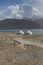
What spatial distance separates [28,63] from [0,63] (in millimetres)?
1819

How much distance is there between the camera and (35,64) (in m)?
15.1

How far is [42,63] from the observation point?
15820mm

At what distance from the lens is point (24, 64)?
15.1 meters

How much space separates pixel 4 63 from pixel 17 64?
2.79 feet

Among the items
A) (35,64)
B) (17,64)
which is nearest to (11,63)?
(17,64)

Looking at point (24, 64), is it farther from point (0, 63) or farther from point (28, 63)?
point (0, 63)

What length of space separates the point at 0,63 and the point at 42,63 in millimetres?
2816

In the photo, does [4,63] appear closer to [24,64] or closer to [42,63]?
[24,64]

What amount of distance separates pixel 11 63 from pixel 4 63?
46cm

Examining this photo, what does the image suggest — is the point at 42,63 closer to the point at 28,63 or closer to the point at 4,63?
the point at 28,63

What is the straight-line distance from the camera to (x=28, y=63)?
15438 mm

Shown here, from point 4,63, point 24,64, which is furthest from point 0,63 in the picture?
point 24,64

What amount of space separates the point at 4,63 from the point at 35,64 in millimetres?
1998

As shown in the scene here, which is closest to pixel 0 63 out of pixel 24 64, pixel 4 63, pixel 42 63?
pixel 4 63
